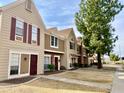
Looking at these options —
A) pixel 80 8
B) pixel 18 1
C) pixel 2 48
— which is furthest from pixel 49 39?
pixel 80 8

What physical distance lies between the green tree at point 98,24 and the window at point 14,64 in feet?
65.9

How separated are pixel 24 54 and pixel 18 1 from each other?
19.3 feet

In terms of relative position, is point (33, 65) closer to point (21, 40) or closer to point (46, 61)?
point (21, 40)

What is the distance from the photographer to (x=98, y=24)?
33.5 m

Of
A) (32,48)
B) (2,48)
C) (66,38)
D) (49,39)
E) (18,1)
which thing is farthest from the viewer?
(66,38)

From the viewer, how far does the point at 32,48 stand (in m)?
18.9

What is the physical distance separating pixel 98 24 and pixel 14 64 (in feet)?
74.2

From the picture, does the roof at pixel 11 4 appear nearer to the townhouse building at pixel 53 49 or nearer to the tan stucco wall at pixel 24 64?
the tan stucco wall at pixel 24 64

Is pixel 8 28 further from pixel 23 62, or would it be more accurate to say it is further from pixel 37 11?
pixel 37 11

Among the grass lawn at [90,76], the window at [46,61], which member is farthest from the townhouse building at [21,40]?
the grass lawn at [90,76]

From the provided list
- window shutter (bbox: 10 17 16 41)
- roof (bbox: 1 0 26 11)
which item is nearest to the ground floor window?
window shutter (bbox: 10 17 16 41)

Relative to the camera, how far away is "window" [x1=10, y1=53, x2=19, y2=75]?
15695 millimetres

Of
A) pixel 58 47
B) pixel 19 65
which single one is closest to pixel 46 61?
pixel 58 47

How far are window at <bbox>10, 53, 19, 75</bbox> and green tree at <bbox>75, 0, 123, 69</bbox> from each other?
20.1 meters
